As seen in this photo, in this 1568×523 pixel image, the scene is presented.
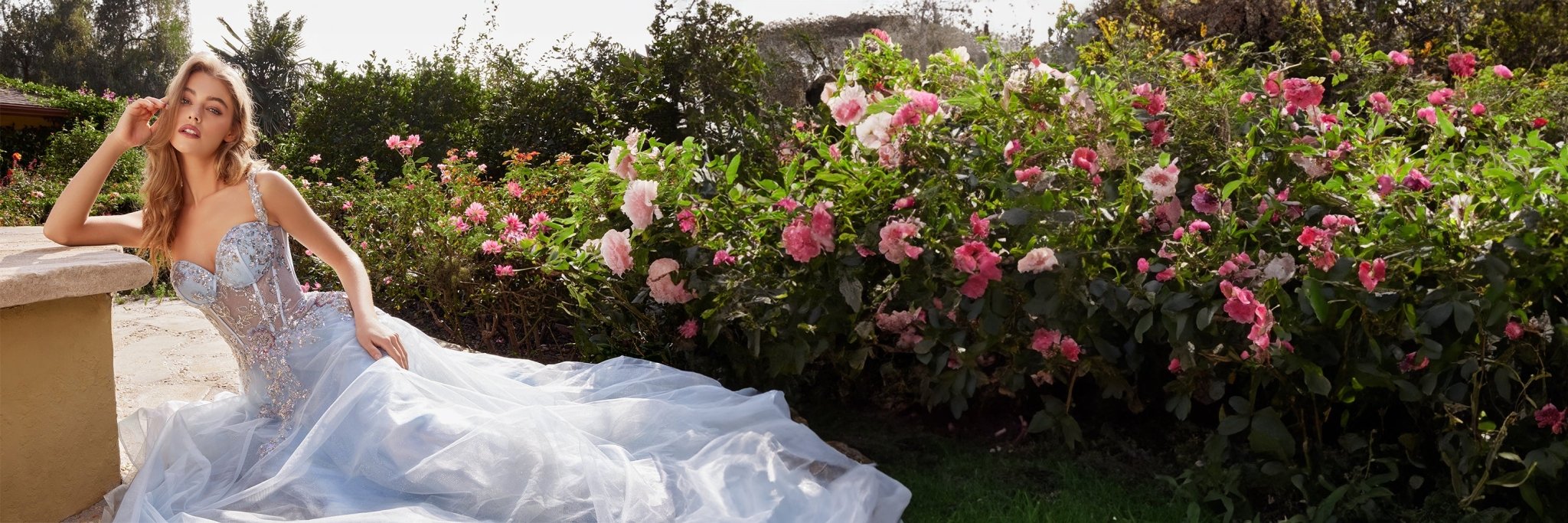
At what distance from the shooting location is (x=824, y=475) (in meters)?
2.67

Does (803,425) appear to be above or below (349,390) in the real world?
below

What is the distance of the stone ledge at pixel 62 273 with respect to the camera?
7.22ft

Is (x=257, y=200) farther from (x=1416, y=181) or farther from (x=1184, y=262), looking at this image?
(x=1416, y=181)

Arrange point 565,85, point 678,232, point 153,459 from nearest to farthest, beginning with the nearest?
point 153,459 → point 678,232 → point 565,85

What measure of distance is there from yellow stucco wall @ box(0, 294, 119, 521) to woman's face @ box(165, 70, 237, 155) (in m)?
0.45

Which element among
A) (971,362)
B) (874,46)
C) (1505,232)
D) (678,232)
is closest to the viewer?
(1505,232)

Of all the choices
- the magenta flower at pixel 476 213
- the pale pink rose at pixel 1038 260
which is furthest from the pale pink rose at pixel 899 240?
the magenta flower at pixel 476 213

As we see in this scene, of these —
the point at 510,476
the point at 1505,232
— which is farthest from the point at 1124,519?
the point at 510,476

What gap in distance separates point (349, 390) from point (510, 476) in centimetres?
48

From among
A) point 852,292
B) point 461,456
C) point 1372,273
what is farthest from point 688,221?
point 1372,273

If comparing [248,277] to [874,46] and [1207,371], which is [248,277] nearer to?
[874,46]

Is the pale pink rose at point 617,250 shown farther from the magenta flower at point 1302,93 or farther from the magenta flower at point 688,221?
the magenta flower at point 1302,93

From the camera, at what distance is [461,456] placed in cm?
242

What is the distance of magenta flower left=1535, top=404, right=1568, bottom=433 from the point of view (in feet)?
8.00
